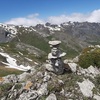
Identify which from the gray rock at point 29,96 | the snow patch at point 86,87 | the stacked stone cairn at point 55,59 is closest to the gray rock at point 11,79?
the stacked stone cairn at point 55,59

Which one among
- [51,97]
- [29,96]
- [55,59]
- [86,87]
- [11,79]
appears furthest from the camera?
[11,79]

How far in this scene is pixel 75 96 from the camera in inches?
1383

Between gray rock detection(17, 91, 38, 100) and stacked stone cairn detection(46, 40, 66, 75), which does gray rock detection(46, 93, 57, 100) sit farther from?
Answer: stacked stone cairn detection(46, 40, 66, 75)

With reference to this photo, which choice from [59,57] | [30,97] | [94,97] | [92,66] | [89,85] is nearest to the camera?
[30,97]

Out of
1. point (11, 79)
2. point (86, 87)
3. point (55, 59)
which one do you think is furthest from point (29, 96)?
point (11, 79)

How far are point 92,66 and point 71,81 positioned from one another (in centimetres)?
1216

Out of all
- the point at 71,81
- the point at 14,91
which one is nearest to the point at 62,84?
the point at 71,81

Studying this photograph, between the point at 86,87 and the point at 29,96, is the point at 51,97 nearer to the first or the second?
the point at 29,96

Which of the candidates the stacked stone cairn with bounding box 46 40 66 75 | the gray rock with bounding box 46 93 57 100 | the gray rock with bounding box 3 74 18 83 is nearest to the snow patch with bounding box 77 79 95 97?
the gray rock with bounding box 46 93 57 100

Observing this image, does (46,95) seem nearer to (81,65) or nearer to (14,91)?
(14,91)

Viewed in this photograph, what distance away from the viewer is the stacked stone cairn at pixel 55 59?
40.6 meters

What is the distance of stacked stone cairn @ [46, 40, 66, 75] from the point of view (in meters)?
40.6

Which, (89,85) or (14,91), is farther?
(89,85)

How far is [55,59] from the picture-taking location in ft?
136
